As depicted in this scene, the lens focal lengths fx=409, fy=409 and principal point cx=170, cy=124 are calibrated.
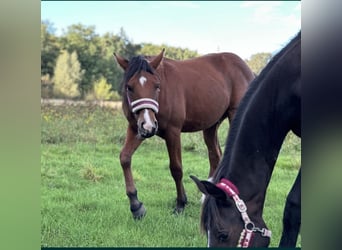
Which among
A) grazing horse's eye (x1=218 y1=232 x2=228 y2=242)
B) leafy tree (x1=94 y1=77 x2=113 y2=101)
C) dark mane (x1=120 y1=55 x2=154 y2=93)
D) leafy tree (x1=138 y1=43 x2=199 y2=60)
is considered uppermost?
leafy tree (x1=138 y1=43 x2=199 y2=60)

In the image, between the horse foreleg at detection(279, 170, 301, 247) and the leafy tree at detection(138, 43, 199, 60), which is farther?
the leafy tree at detection(138, 43, 199, 60)

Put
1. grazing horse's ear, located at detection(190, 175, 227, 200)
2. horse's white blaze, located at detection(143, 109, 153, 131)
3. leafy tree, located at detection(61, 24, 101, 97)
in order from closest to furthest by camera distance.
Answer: grazing horse's ear, located at detection(190, 175, 227, 200)
horse's white blaze, located at detection(143, 109, 153, 131)
leafy tree, located at detection(61, 24, 101, 97)

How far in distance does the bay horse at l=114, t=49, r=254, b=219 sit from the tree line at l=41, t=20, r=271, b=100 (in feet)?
0.32

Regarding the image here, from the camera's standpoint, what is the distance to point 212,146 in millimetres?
2010

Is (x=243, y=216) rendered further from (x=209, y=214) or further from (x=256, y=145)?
(x=256, y=145)

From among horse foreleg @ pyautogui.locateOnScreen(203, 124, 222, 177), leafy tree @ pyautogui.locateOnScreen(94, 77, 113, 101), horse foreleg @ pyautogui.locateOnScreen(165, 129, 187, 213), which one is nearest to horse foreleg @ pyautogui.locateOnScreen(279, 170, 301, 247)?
horse foreleg @ pyautogui.locateOnScreen(203, 124, 222, 177)

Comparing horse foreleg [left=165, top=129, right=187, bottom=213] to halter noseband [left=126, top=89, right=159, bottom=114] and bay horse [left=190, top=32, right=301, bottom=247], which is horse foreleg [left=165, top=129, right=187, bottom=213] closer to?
halter noseband [left=126, top=89, right=159, bottom=114]

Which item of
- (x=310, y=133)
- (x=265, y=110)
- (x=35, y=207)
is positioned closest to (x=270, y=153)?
(x=265, y=110)

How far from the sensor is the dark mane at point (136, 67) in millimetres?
1830

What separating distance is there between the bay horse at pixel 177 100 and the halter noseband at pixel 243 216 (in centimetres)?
52

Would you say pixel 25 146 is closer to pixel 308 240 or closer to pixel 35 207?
pixel 35 207

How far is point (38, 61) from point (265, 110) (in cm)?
89

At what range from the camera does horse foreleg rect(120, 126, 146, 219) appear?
1893 millimetres

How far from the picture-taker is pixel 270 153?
1479 millimetres
